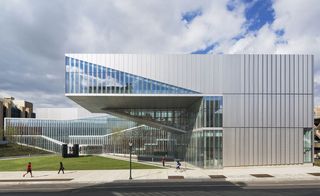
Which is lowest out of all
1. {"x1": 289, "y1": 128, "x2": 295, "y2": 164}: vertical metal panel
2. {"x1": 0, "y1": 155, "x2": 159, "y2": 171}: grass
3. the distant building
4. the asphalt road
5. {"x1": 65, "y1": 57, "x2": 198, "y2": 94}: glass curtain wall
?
{"x1": 0, "y1": 155, "x2": 159, "y2": 171}: grass

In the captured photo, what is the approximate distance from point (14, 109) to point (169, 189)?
9780cm

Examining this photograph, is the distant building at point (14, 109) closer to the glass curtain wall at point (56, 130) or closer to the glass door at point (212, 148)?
the glass curtain wall at point (56, 130)

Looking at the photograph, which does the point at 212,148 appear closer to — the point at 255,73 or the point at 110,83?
the point at 255,73

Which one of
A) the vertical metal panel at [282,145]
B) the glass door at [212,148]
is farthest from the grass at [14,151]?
the vertical metal panel at [282,145]

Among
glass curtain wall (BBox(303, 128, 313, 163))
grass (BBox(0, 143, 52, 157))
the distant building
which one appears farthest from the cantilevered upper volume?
the distant building

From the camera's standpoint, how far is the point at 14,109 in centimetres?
10281

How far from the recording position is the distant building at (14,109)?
9332 cm

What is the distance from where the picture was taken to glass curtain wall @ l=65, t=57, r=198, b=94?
35750mm

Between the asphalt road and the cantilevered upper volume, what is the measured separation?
11959 mm

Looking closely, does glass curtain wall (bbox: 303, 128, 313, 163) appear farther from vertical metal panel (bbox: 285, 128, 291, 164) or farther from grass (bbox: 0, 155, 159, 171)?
grass (bbox: 0, 155, 159, 171)

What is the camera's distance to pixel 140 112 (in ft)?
166

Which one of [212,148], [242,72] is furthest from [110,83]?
[242,72]

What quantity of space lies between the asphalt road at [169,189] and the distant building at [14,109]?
226 ft

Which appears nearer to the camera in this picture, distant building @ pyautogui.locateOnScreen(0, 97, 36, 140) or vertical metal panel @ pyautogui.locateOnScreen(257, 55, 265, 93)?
vertical metal panel @ pyautogui.locateOnScreen(257, 55, 265, 93)
